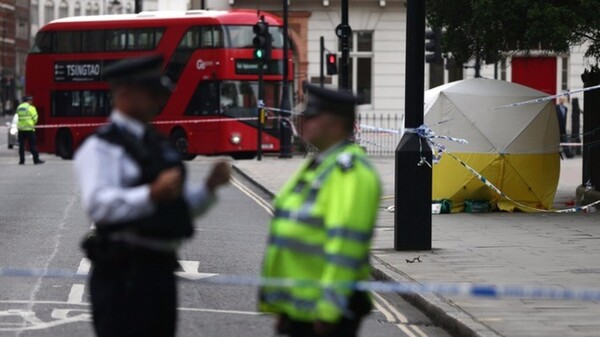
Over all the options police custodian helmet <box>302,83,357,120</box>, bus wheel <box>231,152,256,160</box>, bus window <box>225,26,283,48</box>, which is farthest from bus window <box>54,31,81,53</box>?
police custodian helmet <box>302,83,357,120</box>

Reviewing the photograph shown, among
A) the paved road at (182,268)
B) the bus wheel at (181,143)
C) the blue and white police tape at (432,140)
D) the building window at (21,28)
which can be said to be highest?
the building window at (21,28)

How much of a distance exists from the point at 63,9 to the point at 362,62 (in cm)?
7770

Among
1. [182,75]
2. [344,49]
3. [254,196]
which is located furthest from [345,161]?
[182,75]

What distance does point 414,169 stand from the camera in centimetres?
1530

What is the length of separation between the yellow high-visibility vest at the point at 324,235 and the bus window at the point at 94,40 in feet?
117

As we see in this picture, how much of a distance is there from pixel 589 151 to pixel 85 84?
21951mm

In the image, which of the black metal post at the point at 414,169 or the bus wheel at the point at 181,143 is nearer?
the black metal post at the point at 414,169

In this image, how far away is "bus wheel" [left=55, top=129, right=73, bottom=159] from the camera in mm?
41906

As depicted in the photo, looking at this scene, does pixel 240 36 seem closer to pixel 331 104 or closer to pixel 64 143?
pixel 64 143

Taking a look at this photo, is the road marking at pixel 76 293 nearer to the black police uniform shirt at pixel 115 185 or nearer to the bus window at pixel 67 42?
the black police uniform shirt at pixel 115 185

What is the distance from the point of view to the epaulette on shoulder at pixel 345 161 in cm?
566

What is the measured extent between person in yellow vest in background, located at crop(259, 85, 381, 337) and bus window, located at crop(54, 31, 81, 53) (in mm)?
36322

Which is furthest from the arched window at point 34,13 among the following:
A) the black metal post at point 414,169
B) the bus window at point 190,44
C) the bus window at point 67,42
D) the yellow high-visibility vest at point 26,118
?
the black metal post at point 414,169

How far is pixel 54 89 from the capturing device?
4197cm
